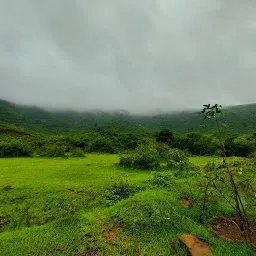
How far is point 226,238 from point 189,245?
1441 millimetres

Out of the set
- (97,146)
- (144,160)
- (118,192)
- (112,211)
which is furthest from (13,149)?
(112,211)

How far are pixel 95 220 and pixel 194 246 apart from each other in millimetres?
3472

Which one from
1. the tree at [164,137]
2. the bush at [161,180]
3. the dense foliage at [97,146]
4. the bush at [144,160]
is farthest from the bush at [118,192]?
the tree at [164,137]

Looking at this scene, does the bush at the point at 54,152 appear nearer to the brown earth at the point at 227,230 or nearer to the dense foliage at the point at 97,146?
the dense foliage at the point at 97,146

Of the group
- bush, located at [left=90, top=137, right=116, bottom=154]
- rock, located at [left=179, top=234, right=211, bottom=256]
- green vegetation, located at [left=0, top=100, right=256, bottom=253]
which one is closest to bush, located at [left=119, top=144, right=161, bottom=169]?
green vegetation, located at [left=0, top=100, right=256, bottom=253]

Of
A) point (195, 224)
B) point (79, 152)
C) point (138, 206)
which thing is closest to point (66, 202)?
point (138, 206)

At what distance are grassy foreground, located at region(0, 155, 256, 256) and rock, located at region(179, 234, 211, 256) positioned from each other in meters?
0.24

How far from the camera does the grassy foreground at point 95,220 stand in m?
5.75

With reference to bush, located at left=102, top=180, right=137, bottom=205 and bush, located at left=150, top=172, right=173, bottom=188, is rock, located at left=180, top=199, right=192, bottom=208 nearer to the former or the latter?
bush, located at left=150, top=172, right=173, bottom=188

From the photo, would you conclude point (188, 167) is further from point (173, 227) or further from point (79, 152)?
point (79, 152)

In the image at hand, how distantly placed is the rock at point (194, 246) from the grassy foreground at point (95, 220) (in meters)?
0.24

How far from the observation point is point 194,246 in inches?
214

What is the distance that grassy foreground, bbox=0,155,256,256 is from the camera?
5.75 m

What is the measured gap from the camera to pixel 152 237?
20.5 ft
